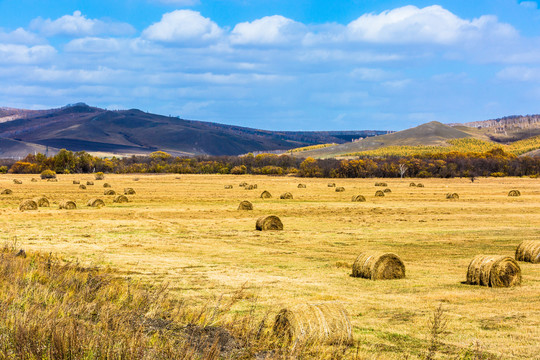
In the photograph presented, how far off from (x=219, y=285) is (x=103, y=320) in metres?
6.80

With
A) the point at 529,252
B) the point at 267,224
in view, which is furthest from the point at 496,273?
the point at 267,224

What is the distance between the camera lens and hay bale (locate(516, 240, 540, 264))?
18.2 m

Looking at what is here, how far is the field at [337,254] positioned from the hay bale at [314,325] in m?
0.44

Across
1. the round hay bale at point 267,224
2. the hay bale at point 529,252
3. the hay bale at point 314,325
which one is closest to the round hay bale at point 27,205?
the round hay bale at point 267,224

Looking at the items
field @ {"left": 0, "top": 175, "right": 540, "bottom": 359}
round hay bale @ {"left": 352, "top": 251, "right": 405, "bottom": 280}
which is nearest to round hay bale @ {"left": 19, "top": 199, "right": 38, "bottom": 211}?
field @ {"left": 0, "top": 175, "right": 540, "bottom": 359}

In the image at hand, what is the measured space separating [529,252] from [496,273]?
4.76m

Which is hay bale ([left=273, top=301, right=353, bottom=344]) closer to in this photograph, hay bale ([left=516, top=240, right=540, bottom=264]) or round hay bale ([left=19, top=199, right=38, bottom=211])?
hay bale ([left=516, top=240, right=540, bottom=264])

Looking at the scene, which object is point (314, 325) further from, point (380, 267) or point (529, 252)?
point (529, 252)

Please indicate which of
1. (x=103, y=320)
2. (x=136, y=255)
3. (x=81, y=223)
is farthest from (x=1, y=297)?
(x=81, y=223)

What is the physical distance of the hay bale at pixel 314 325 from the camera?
884cm

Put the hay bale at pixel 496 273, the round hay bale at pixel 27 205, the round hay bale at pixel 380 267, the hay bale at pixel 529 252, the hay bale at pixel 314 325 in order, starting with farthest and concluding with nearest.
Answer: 1. the round hay bale at pixel 27 205
2. the hay bale at pixel 529 252
3. the round hay bale at pixel 380 267
4. the hay bale at pixel 496 273
5. the hay bale at pixel 314 325

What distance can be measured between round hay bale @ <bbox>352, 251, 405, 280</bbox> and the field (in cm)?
39

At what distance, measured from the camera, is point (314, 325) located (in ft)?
29.4

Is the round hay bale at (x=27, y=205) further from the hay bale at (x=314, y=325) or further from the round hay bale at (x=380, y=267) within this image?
the hay bale at (x=314, y=325)
